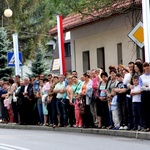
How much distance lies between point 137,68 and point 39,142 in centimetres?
362

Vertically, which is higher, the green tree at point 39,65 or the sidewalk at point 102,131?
the green tree at point 39,65

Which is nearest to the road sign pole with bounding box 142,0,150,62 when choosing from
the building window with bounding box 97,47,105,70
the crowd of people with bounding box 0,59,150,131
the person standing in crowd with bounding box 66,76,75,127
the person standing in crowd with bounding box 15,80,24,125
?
the crowd of people with bounding box 0,59,150,131

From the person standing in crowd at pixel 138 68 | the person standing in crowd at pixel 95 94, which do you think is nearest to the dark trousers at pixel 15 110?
the person standing in crowd at pixel 95 94

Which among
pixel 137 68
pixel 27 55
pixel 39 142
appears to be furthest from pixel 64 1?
pixel 27 55

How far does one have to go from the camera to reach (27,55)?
6191 cm

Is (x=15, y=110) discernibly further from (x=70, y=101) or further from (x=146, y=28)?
(x=146, y=28)

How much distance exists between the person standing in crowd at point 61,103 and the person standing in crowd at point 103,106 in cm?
222

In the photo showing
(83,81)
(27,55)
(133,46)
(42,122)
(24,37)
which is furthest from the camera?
(24,37)

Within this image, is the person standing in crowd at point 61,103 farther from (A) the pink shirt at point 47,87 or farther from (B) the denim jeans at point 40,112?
(B) the denim jeans at point 40,112

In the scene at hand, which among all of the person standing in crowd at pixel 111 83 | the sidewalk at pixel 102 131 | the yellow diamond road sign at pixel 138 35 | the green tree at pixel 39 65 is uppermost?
the green tree at pixel 39 65

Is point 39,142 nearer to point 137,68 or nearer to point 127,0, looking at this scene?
point 137,68

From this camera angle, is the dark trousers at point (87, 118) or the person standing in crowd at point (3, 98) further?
the person standing in crowd at point (3, 98)

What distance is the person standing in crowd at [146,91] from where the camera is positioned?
60.4ft

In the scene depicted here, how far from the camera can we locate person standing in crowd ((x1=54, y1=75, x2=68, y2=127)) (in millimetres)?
23344
